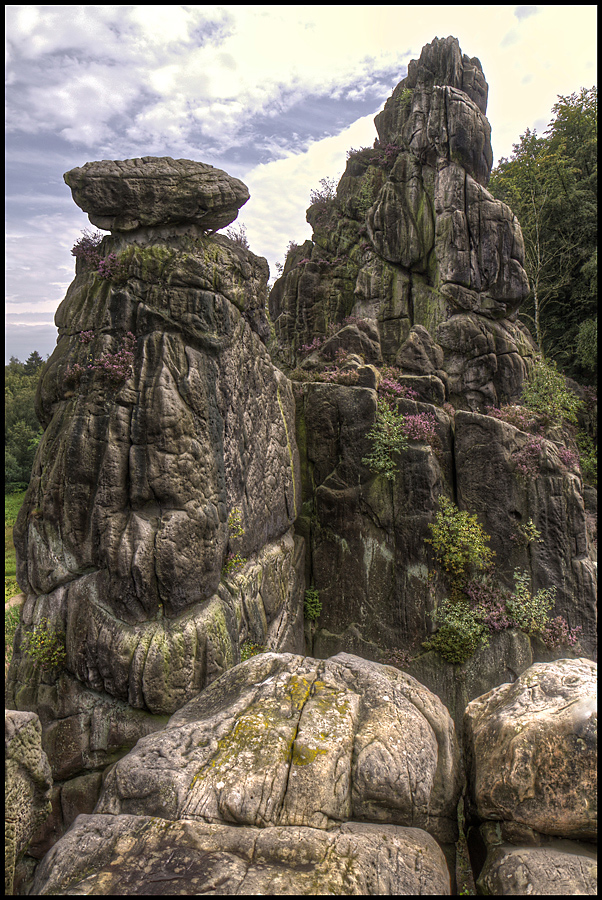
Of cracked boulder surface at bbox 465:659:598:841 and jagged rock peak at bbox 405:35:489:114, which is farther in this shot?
jagged rock peak at bbox 405:35:489:114

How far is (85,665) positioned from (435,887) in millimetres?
6761

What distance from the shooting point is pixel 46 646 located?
8.56 metres

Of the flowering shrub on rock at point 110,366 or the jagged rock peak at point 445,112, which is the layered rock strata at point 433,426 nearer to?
the jagged rock peak at point 445,112

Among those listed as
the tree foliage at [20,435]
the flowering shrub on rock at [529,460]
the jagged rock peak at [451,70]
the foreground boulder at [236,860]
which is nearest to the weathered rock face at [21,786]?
the foreground boulder at [236,860]

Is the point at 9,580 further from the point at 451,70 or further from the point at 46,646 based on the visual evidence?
the point at 451,70

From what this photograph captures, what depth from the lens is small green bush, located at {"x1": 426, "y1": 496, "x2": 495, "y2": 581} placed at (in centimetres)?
1241

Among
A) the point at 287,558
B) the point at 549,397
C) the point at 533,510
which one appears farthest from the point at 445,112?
the point at 287,558

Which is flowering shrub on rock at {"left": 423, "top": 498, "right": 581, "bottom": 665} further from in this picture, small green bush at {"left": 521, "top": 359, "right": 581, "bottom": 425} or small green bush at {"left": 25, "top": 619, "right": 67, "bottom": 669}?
small green bush at {"left": 25, "top": 619, "right": 67, "bottom": 669}

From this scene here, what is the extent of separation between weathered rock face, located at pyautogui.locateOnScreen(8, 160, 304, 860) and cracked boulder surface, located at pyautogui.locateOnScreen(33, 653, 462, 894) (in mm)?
3185

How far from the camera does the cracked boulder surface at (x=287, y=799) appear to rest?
154 inches

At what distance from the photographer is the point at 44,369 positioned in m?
9.97

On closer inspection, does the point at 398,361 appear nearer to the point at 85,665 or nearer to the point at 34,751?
the point at 85,665

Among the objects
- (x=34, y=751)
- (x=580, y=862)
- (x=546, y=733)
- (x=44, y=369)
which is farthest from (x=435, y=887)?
(x=44, y=369)

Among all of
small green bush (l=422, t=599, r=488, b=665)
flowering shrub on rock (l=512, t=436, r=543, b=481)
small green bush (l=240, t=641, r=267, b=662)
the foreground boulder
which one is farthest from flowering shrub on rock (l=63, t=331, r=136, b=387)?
flowering shrub on rock (l=512, t=436, r=543, b=481)
